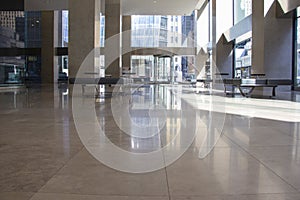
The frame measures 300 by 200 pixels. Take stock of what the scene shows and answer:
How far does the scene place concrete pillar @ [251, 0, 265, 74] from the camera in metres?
16.2

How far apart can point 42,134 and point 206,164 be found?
2.22 metres

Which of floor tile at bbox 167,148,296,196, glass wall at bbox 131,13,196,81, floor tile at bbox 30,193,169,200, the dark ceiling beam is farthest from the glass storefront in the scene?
floor tile at bbox 30,193,169,200

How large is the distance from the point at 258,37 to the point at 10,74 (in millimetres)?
15286

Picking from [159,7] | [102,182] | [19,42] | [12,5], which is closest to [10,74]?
[19,42]

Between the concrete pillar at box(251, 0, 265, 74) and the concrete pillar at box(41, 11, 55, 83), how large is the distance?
18.3m

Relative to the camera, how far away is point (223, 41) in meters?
25.0

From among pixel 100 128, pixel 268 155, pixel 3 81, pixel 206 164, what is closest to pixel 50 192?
pixel 206 164

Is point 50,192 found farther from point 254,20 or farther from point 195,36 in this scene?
point 195,36

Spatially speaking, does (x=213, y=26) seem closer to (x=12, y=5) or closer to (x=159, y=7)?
(x=159, y=7)

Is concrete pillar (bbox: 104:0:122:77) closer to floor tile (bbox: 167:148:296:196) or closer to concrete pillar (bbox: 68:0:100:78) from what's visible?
concrete pillar (bbox: 68:0:100:78)

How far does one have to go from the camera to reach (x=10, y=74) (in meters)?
21.8

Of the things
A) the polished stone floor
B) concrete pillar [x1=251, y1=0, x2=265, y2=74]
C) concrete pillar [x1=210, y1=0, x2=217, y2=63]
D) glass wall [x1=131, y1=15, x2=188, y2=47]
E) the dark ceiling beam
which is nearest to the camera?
the polished stone floor

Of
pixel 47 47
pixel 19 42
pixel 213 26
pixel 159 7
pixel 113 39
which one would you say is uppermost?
pixel 159 7

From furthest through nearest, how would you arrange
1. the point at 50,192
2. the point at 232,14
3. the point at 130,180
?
the point at 232,14 → the point at 130,180 → the point at 50,192
